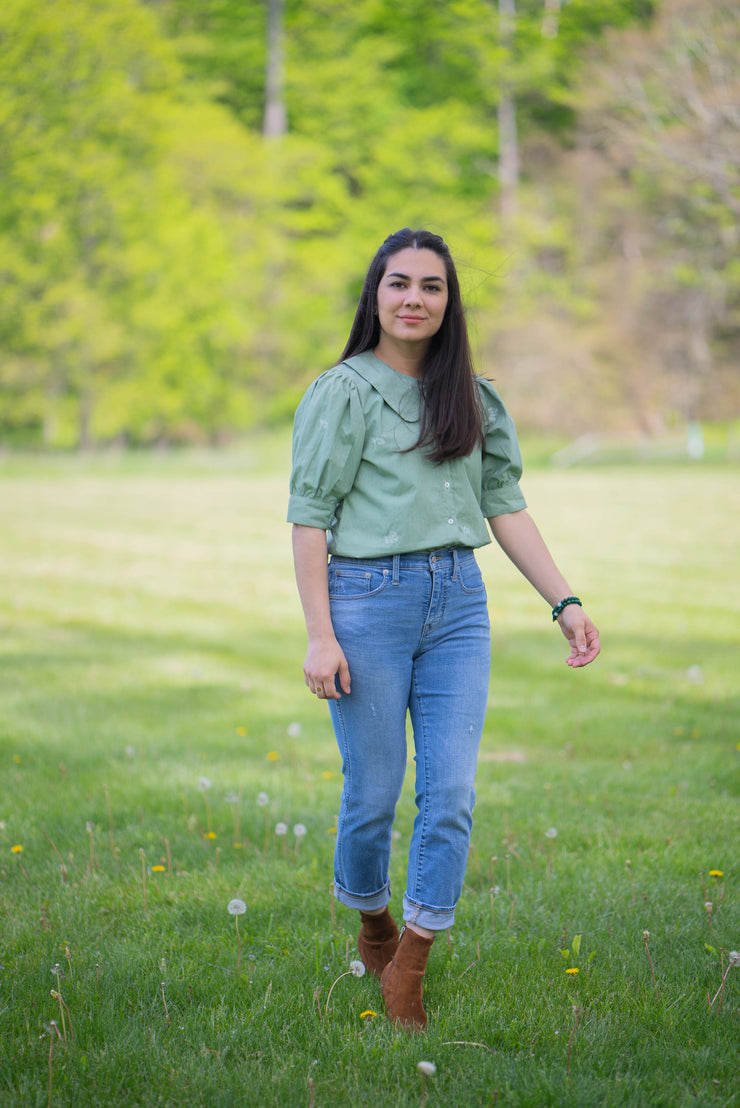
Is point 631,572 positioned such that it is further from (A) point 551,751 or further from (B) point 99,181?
(B) point 99,181

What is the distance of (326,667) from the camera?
9.28ft

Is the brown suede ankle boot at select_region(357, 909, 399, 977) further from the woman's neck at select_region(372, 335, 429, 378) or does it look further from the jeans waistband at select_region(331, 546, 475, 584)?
the woman's neck at select_region(372, 335, 429, 378)

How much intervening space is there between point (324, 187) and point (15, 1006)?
136ft

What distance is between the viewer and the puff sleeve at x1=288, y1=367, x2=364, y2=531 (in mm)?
2896

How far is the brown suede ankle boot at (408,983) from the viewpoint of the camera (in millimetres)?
2902

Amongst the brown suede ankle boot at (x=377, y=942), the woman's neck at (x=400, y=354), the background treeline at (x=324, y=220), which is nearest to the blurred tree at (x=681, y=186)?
the background treeline at (x=324, y=220)

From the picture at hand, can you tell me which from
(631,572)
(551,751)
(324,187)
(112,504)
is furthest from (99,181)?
(551,751)

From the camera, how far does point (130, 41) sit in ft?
96.8

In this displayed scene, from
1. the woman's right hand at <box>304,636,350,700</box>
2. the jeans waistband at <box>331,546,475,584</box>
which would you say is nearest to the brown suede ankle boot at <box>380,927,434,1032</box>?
the woman's right hand at <box>304,636,350,700</box>

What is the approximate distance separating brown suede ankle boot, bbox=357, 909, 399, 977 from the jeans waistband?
3.45 feet

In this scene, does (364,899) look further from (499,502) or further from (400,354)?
(400,354)

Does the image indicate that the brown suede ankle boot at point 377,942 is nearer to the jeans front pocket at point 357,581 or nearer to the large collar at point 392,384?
the jeans front pocket at point 357,581

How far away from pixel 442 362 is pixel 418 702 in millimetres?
950

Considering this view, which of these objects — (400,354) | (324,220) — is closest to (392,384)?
(400,354)
